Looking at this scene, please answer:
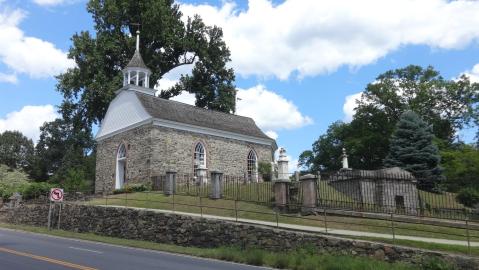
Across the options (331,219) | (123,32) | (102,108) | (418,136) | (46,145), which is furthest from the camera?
(46,145)

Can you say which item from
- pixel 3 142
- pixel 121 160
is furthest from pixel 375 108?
pixel 3 142

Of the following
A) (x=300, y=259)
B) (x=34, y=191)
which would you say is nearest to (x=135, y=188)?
(x=34, y=191)

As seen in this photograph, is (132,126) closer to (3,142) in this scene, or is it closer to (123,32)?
(123,32)

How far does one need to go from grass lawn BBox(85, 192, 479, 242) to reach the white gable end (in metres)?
7.70

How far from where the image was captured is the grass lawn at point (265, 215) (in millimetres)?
16797

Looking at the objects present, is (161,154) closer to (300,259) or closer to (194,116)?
(194,116)

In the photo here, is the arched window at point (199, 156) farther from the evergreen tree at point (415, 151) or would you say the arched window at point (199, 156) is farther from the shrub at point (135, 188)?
the evergreen tree at point (415, 151)

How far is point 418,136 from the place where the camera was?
34.2 m

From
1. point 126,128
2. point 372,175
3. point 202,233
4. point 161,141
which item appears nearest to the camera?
point 202,233

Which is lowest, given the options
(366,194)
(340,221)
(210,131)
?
(340,221)

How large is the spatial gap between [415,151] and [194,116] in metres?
16.9

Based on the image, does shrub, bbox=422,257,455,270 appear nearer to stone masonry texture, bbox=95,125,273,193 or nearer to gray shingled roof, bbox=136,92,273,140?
stone masonry texture, bbox=95,125,273,193

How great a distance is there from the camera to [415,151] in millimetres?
33625

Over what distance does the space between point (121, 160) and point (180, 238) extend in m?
17.6
